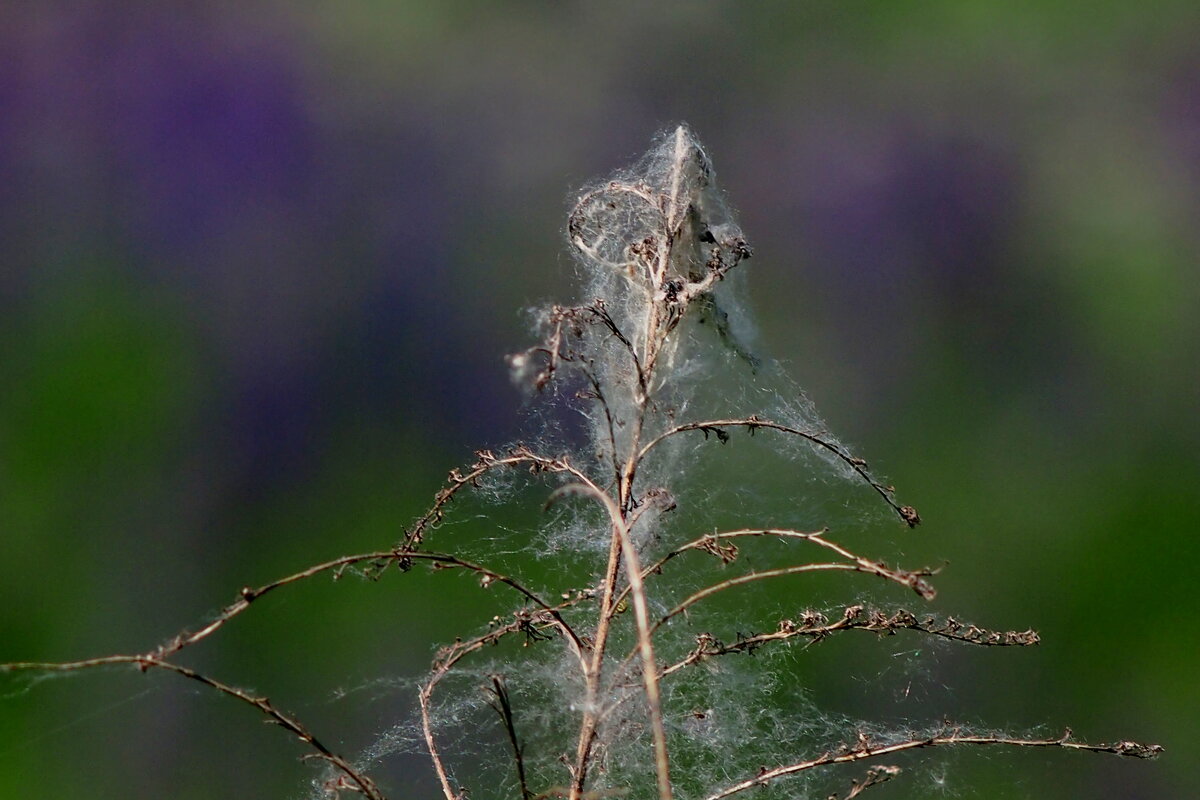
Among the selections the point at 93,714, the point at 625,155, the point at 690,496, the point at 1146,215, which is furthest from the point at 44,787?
the point at 1146,215

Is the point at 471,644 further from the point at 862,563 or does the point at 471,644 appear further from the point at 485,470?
the point at 862,563

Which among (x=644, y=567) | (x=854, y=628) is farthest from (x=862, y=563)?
(x=644, y=567)

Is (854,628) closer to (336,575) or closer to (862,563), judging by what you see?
(862,563)

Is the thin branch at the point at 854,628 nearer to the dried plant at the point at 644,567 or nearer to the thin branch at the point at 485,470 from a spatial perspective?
the dried plant at the point at 644,567

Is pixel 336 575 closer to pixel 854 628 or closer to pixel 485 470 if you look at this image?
pixel 485 470

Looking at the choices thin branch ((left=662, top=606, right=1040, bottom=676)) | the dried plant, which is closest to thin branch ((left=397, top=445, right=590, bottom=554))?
the dried plant

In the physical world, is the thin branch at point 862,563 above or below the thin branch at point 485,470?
below

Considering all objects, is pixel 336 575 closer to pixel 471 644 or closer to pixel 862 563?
pixel 471 644

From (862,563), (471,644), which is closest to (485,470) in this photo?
(471,644)

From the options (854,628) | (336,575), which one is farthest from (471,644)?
(854,628)

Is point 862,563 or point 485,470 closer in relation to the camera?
point 862,563

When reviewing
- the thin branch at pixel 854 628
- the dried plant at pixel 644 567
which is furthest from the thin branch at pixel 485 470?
the thin branch at pixel 854 628
